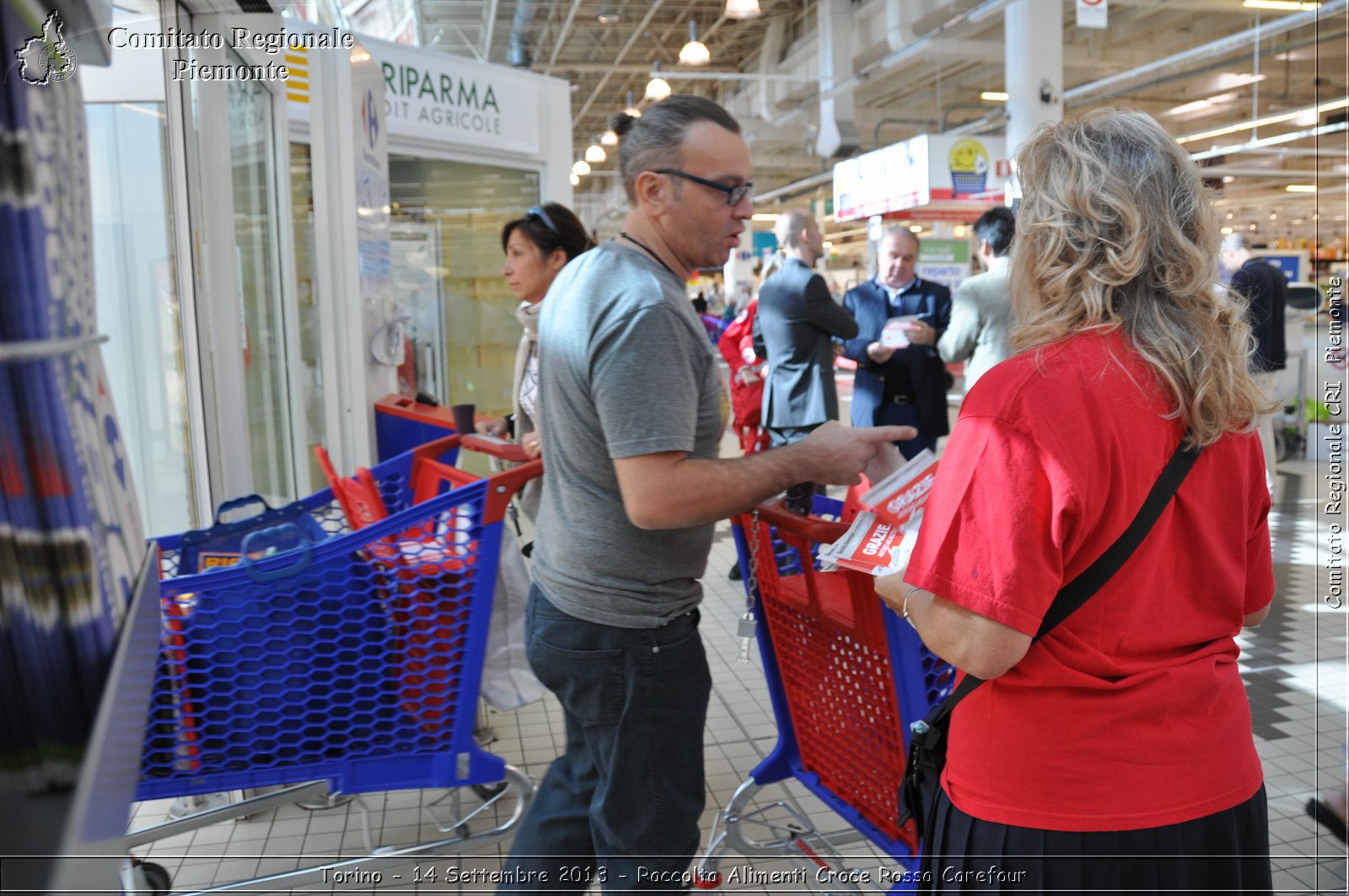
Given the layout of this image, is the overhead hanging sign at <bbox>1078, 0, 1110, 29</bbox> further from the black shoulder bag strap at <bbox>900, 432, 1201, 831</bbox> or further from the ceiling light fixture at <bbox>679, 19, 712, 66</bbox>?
the black shoulder bag strap at <bbox>900, 432, 1201, 831</bbox>

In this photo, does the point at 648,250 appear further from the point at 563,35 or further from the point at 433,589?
the point at 563,35

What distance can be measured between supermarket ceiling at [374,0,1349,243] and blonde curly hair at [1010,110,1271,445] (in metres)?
10.2

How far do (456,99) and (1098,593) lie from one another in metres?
5.90

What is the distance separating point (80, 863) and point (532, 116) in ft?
22.7

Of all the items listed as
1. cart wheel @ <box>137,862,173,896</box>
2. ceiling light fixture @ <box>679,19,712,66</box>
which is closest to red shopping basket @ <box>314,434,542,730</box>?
cart wheel @ <box>137,862,173,896</box>

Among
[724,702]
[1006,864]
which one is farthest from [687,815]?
[724,702]

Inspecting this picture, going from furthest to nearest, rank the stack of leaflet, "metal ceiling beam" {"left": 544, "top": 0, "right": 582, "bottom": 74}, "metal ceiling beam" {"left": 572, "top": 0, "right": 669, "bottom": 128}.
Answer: "metal ceiling beam" {"left": 572, "top": 0, "right": 669, "bottom": 128}, "metal ceiling beam" {"left": 544, "top": 0, "right": 582, "bottom": 74}, the stack of leaflet

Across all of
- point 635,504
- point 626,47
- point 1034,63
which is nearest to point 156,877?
point 635,504

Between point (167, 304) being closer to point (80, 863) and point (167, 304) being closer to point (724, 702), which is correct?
point (724, 702)

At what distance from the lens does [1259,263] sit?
21.3 ft

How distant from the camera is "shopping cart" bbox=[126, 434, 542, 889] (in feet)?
6.86

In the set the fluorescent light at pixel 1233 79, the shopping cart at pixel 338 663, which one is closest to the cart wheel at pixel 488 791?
the shopping cart at pixel 338 663

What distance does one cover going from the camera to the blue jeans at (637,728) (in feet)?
5.61

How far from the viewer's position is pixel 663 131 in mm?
1730
